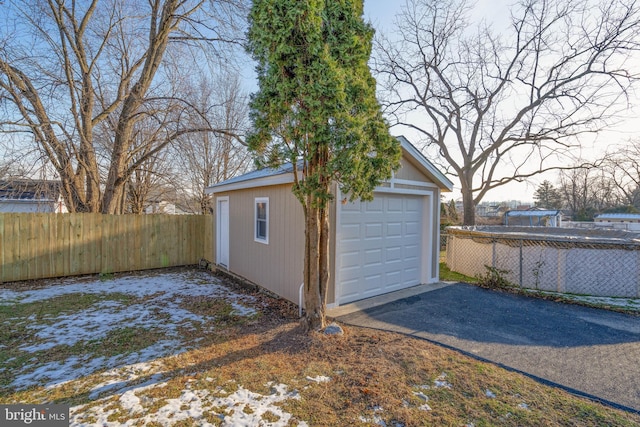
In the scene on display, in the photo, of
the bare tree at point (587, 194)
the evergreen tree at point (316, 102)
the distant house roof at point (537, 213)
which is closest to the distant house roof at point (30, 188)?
the evergreen tree at point (316, 102)

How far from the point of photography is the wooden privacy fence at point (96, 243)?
275 inches

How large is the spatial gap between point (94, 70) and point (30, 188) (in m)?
3.85

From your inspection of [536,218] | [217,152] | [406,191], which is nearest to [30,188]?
[217,152]

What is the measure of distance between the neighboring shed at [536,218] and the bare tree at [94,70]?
23.7m

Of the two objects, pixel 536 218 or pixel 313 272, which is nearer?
pixel 313 272

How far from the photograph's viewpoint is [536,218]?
23.8 meters

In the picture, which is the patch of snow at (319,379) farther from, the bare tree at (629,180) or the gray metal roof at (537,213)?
the gray metal roof at (537,213)

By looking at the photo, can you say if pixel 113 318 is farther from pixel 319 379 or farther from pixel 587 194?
pixel 587 194

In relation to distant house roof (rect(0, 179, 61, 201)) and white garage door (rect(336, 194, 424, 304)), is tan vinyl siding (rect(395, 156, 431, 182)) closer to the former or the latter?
white garage door (rect(336, 194, 424, 304))

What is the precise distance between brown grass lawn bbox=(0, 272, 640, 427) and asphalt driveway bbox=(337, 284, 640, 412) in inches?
12.5

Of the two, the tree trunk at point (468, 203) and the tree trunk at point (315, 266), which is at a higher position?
the tree trunk at point (468, 203)

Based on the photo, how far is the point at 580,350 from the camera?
12.1 feet

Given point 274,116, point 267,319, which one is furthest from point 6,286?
point 274,116

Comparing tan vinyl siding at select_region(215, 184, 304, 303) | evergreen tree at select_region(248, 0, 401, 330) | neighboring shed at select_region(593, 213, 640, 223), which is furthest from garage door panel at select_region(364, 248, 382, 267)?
neighboring shed at select_region(593, 213, 640, 223)
